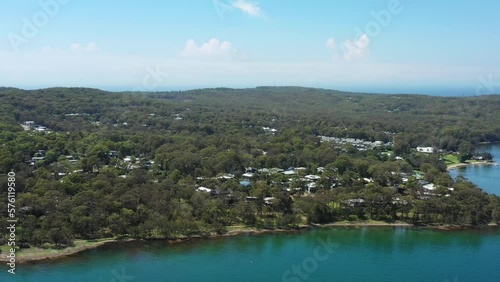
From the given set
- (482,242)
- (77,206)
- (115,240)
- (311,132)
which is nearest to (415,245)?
(482,242)

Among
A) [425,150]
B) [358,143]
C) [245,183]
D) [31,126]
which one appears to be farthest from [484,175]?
[31,126]

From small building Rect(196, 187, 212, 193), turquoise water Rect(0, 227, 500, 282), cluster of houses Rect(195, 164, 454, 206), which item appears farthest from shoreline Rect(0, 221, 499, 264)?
small building Rect(196, 187, 212, 193)

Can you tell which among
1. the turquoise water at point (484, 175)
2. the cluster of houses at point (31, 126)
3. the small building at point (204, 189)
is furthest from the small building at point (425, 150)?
the cluster of houses at point (31, 126)

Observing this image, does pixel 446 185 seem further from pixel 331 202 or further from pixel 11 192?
pixel 11 192

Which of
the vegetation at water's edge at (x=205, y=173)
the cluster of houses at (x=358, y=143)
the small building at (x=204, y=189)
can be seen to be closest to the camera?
the vegetation at water's edge at (x=205, y=173)

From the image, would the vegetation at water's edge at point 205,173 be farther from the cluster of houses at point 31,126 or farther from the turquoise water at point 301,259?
the turquoise water at point 301,259

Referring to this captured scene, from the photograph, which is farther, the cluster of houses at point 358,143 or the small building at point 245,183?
the cluster of houses at point 358,143
